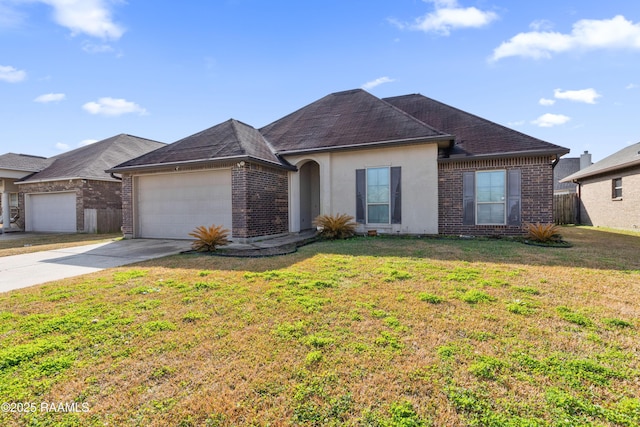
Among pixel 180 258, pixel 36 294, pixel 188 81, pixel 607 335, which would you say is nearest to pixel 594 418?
pixel 607 335

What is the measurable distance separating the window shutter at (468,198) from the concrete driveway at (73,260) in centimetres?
931

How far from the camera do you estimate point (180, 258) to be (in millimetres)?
7430

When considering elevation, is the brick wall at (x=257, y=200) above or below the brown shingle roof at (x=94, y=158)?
below

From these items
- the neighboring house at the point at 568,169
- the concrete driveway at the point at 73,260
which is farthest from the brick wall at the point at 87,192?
the neighboring house at the point at 568,169

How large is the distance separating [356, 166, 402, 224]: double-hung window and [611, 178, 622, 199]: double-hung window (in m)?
12.1

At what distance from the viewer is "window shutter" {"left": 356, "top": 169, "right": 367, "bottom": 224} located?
11258 millimetres

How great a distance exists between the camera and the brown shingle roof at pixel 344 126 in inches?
428

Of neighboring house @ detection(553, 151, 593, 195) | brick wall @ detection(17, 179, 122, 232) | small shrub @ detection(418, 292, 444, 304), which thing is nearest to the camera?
small shrub @ detection(418, 292, 444, 304)

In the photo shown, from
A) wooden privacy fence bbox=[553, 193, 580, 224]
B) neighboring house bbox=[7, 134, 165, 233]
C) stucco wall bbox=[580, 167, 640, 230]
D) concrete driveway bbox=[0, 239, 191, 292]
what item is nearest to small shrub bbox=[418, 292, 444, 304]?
concrete driveway bbox=[0, 239, 191, 292]

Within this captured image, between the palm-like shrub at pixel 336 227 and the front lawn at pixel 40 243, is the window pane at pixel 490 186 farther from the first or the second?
the front lawn at pixel 40 243

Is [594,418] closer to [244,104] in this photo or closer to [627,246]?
[627,246]

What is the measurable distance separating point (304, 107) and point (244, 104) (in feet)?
13.4

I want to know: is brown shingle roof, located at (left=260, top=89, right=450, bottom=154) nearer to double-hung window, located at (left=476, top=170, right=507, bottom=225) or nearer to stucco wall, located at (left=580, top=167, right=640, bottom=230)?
double-hung window, located at (left=476, top=170, right=507, bottom=225)

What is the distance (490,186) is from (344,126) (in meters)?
5.84
